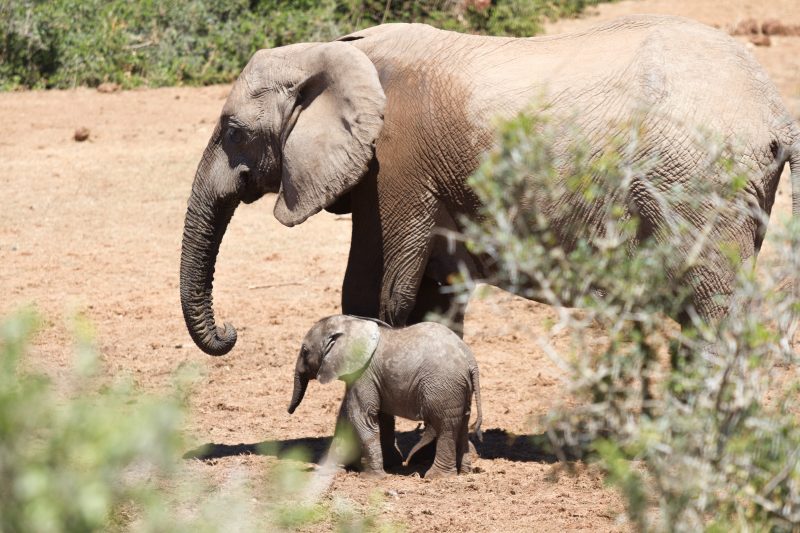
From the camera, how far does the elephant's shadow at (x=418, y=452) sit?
23.8 ft

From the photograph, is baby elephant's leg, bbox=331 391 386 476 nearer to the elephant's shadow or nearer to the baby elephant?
the baby elephant

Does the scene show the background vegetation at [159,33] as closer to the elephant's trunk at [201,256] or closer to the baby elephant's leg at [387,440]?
the elephant's trunk at [201,256]

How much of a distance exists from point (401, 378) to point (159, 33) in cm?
1091

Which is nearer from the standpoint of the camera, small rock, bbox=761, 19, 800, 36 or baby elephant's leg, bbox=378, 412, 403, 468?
baby elephant's leg, bbox=378, 412, 403, 468

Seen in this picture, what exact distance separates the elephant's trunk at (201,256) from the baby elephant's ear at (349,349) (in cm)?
79

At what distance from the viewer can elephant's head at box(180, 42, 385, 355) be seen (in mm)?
Answer: 6848

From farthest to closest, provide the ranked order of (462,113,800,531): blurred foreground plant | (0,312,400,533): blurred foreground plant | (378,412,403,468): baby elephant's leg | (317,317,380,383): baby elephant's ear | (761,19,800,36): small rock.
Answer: (761,19,800,36): small rock → (378,412,403,468): baby elephant's leg → (317,317,380,383): baby elephant's ear → (462,113,800,531): blurred foreground plant → (0,312,400,533): blurred foreground plant

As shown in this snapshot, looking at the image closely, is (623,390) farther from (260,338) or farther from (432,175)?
(260,338)

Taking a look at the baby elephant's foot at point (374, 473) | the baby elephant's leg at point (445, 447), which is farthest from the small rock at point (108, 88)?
the baby elephant's leg at point (445, 447)

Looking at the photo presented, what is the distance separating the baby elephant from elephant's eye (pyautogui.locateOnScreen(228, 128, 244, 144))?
1.07m

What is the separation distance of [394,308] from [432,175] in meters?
0.72

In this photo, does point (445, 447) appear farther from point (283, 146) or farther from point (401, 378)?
point (283, 146)

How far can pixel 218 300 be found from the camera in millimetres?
10469

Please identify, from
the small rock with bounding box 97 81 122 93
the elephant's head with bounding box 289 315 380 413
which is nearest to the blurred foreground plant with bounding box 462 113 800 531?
the elephant's head with bounding box 289 315 380 413
